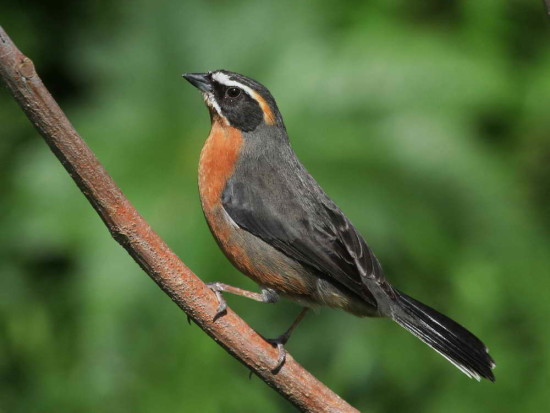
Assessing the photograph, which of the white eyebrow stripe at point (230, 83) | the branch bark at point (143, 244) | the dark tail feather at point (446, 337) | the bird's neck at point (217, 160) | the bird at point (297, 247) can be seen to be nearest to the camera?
the branch bark at point (143, 244)

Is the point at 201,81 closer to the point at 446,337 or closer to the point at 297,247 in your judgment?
the point at 297,247

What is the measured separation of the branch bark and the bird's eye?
1.97 m

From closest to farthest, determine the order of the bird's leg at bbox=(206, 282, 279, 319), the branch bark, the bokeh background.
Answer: the branch bark, the bird's leg at bbox=(206, 282, 279, 319), the bokeh background

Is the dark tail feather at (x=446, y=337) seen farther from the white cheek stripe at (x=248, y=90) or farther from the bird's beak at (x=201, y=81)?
the bird's beak at (x=201, y=81)

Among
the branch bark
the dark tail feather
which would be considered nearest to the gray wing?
the dark tail feather

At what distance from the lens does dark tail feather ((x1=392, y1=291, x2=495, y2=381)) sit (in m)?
5.38

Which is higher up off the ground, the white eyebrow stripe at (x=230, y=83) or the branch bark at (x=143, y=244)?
the white eyebrow stripe at (x=230, y=83)

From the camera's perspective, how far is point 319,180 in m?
7.35

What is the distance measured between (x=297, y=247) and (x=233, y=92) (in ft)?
3.71

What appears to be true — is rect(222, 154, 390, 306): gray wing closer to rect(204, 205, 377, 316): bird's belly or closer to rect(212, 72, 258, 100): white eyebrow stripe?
rect(204, 205, 377, 316): bird's belly

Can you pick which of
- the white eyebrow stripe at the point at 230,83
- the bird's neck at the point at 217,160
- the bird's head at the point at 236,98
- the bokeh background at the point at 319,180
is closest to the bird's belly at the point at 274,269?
the bird's neck at the point at 217,160

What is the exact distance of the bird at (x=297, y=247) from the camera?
5508 mm

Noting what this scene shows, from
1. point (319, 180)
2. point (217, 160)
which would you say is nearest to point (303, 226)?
point (217, 160)

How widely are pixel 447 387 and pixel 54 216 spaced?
331cm
